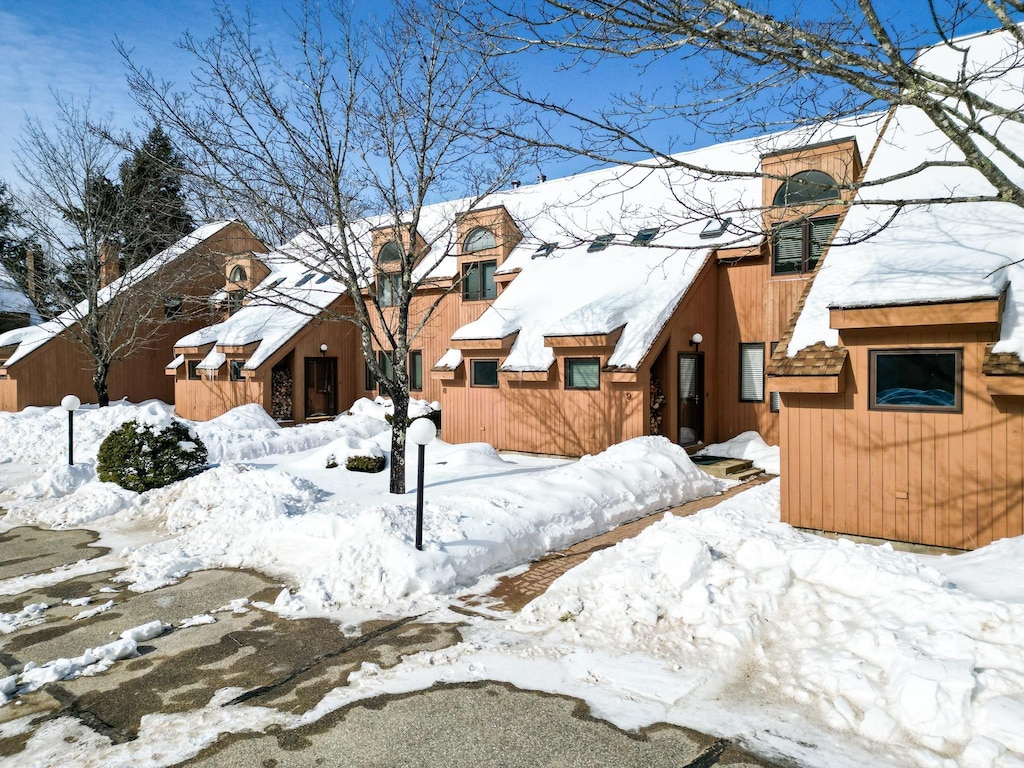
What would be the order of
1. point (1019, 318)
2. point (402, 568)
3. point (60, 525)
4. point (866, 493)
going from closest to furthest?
point (402, 568) → point (1019, 318) → point (866, 493) → point (60, 525)

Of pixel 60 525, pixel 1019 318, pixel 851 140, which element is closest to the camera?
pixel 1019 318

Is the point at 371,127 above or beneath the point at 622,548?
above

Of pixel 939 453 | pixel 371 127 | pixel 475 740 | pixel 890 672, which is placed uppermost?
pixel 371 127

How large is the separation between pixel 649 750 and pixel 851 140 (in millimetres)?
12346

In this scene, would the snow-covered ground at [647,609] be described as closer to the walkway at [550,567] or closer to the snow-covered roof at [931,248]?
the walkway at [550,567]

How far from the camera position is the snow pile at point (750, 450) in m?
12.7

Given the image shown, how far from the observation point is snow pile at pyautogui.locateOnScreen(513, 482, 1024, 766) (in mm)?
3635

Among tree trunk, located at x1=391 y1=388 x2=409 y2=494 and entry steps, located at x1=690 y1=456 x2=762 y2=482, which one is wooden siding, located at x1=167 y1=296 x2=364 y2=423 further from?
entry steps, located at x1=690 y1=456 x2=762 y2=482

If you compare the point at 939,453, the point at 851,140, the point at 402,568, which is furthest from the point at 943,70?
the point at 402,568

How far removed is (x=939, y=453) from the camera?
703 cm

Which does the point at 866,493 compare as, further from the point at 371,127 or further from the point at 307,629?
the point at 371,127

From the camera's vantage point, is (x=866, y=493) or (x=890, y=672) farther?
(x=866, y=493)

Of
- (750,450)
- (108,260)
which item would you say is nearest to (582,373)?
(750,450)

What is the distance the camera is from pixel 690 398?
14.0 m
